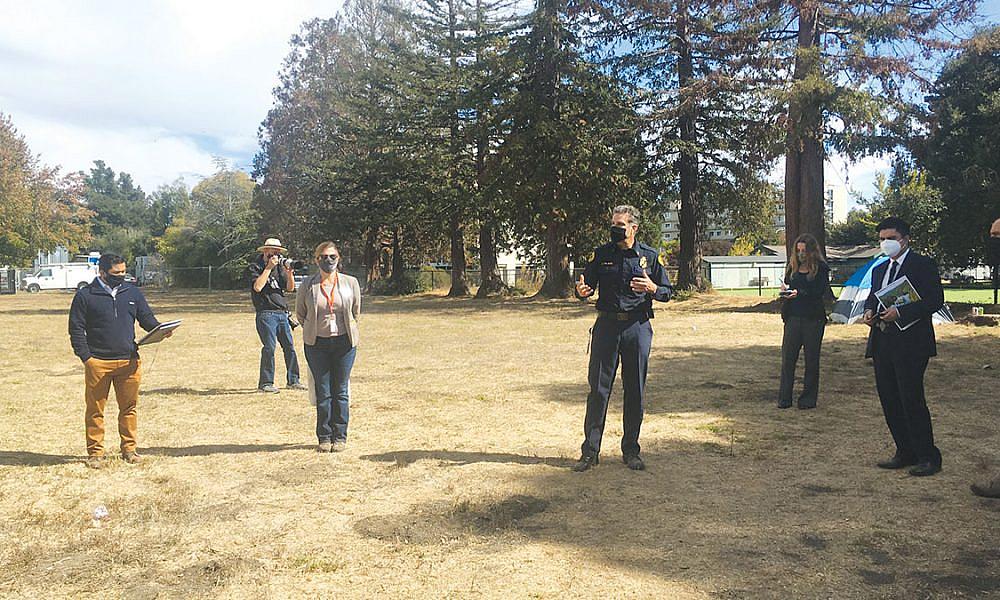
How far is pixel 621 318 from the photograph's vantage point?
6184mm

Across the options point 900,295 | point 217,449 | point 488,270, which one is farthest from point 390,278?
point 900,295

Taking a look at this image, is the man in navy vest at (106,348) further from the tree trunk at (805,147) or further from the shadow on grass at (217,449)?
the tree trunk at (805,147)

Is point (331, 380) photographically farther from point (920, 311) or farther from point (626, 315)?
point (920, 311)

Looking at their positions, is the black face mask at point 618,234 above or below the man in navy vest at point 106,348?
above

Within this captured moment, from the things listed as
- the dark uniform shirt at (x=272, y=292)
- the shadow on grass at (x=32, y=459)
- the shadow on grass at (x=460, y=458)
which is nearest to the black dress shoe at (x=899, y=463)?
the shadow on grass at (x=460, y=458)

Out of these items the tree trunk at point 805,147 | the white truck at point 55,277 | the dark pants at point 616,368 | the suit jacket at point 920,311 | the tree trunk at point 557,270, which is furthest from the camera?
the white truck at point 55,277

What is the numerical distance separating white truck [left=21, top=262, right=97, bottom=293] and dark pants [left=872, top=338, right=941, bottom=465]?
5526 centimetres

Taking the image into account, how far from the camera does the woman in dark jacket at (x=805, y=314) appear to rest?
29.1ft

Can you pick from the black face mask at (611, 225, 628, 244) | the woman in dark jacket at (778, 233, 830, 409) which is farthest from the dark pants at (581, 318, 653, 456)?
the woman in dark jacket at (778, 233, 830, 409)

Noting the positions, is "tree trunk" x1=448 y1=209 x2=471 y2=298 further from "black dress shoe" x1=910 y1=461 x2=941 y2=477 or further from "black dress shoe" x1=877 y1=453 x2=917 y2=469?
"black dress shoe" x1=910 y1=461 x2=941 y2=477

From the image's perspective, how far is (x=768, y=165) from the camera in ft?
81.6

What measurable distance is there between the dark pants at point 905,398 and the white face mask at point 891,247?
2.20ft

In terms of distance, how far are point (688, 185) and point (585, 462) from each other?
24.7 m

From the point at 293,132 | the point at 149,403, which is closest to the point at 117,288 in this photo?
the point at 149,403
